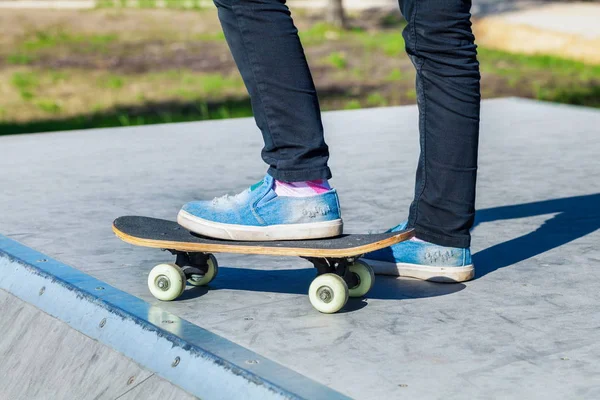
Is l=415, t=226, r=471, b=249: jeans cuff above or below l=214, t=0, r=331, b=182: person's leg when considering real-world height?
below

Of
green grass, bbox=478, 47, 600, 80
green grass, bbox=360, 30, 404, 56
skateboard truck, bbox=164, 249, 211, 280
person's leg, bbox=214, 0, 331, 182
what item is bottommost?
green grass, bbox=478, 47, 600, 80

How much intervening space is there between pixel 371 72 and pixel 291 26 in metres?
10.6

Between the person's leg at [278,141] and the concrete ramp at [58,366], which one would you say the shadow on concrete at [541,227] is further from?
the concrete ramp at [58,366]

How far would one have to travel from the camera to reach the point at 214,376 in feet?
7.32

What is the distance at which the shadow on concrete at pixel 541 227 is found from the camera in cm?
322

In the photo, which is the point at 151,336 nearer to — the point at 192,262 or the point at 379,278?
the point at 192,262

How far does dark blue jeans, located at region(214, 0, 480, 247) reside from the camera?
2617mm

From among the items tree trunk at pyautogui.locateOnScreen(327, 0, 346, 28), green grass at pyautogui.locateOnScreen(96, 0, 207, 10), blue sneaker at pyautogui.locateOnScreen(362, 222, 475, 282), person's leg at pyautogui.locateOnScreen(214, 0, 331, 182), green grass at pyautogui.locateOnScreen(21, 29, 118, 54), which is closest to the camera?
person's leg at pyautogui.locateOnScreen(214, 0, 331, 182)

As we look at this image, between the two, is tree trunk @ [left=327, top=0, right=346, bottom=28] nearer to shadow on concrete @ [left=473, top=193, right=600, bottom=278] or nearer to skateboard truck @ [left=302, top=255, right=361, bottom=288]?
shadow on concrete @ [left=473, top=193, right=600, bottom=278]

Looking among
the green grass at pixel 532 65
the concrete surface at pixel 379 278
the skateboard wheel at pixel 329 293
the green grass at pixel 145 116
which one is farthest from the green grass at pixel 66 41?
the skateboard wheel at pixel 329 293

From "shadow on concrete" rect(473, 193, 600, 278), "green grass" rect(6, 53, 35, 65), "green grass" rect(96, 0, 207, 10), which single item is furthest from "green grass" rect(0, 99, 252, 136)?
"green grass" rect(96, 0, 207, 10)

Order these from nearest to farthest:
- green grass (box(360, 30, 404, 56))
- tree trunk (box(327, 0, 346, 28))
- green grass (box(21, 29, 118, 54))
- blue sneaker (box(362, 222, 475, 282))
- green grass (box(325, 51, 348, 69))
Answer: blue sneaker (box(362, 222, 475, 282)) → green grass (box(325, 51, 348, 69)) → green grass (box(360, 30, 404, 56)) → green grass (box(21, 29, 118, 54)) → tree trunk (box(327, 0, 346, 28))

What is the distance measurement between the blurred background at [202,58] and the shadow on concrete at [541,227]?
6072 mm

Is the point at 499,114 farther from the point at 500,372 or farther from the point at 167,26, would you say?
the point at 167,26
